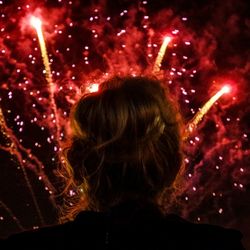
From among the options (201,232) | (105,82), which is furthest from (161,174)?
(105,82)

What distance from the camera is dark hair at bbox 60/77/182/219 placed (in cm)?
215

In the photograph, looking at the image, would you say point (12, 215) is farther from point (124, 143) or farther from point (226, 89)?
point (124, 143)

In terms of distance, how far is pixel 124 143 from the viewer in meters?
2.15

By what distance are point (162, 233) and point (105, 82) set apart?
0.57m

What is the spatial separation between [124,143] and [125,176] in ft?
0.35

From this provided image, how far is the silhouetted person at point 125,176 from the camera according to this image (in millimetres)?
2082

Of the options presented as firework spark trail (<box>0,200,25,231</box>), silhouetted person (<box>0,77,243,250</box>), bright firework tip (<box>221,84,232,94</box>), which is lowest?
firework spark trail (<box>0,200,25,231</box>)

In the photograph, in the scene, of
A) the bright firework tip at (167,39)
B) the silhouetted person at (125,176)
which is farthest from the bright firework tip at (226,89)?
the silhouetted person at (125,176)

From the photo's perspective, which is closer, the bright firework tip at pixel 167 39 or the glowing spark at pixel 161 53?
the glowing spark at pixel 161 53

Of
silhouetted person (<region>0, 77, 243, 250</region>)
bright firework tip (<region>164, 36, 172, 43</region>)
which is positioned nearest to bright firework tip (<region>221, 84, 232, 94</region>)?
bright firework tip (<region>164, 36, 172, 43</region>)

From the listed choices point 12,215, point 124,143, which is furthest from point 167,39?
point 12,215

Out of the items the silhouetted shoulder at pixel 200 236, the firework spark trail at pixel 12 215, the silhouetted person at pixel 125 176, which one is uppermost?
the silhouetted person at pixel 125 176

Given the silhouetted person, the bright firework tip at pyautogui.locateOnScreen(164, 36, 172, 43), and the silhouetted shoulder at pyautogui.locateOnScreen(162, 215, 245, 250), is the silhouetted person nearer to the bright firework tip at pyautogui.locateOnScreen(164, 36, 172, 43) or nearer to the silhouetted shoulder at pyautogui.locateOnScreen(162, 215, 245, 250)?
the silhouetted shoulder at pyautogui.locateOnScreen(162, 215, 245, 250)

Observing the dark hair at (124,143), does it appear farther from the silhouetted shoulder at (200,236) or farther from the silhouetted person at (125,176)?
the silhouetted shoulder at (200,236)
